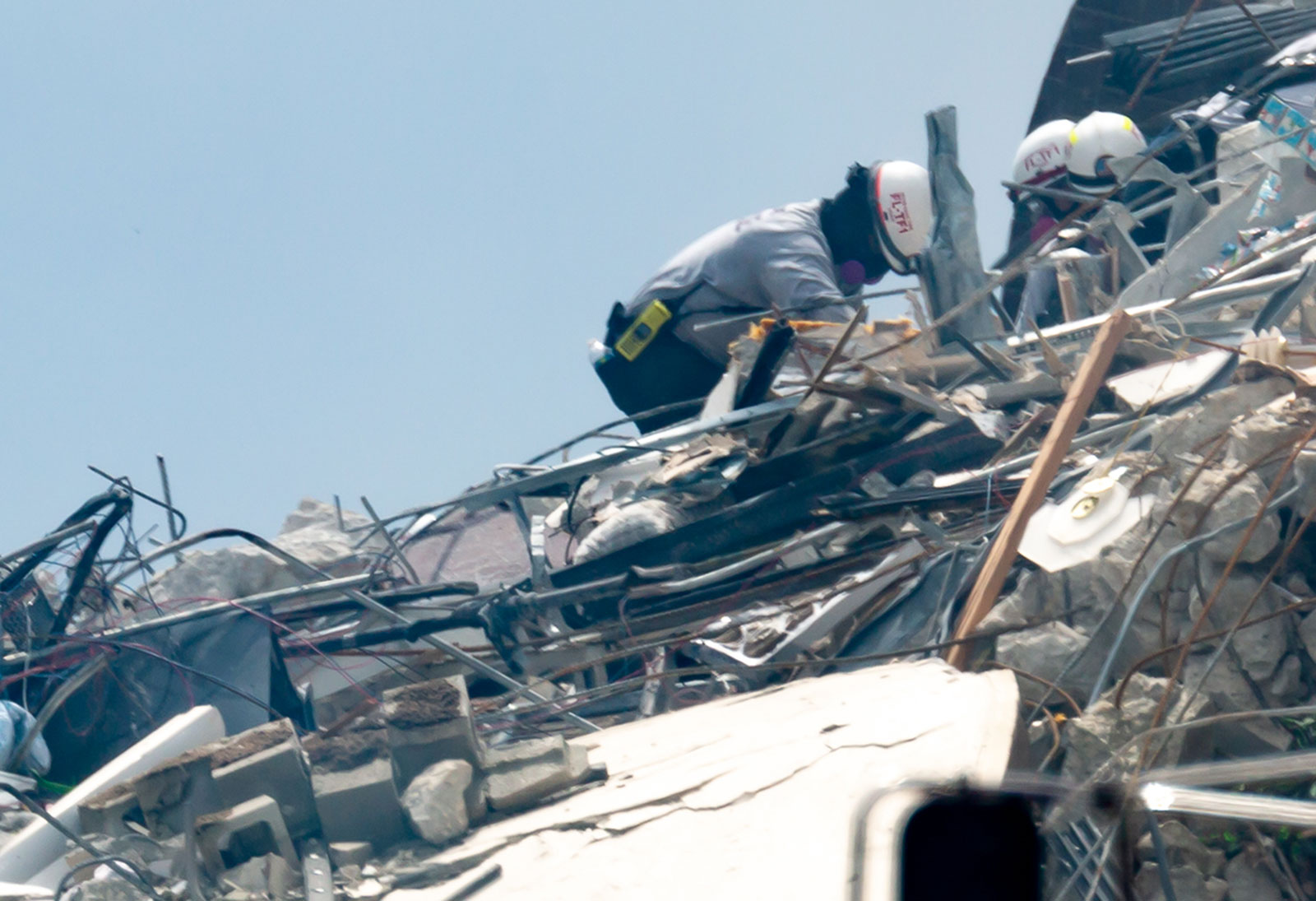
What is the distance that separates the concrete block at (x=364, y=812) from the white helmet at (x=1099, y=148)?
7.08m

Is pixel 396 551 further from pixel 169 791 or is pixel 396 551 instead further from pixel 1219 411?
pixel 1219 411

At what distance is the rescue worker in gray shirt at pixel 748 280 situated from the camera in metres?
6.67

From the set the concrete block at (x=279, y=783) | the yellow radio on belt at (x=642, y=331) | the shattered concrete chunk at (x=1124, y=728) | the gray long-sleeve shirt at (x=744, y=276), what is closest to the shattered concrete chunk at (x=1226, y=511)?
the shattered concrete chunk at (x=1124, y=728)

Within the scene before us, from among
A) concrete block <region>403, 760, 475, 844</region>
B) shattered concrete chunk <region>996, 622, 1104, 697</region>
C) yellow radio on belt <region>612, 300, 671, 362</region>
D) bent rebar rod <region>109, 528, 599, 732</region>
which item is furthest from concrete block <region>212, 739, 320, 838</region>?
yellow radio on belt <region>612, 300, 671, 362</region>

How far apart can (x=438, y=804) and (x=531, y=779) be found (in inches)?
8.4

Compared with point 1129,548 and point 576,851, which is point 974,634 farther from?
point 576,851

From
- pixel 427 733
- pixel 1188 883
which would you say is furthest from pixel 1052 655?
pixel 427 733

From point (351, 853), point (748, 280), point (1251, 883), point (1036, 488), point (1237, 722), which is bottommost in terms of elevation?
point (1251, 883)

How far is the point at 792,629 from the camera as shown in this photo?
4.07 metres

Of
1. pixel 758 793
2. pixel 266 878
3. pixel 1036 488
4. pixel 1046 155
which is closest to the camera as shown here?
pixel 758 793

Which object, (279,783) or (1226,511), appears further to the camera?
(1226,511)

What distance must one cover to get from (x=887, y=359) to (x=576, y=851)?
3.38m

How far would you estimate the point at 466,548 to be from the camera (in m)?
6.55

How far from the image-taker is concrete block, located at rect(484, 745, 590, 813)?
2.82 meters
